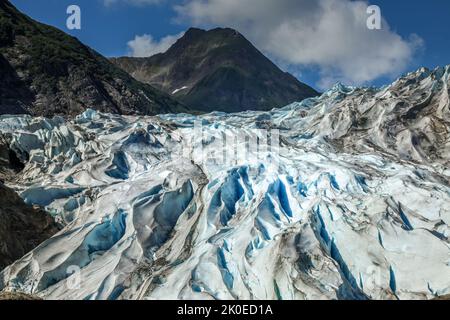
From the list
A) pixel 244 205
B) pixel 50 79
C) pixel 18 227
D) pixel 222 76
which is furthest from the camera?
pixel 222 76

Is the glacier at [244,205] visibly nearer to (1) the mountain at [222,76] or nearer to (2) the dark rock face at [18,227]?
(2) the dark rock face at [18,227]

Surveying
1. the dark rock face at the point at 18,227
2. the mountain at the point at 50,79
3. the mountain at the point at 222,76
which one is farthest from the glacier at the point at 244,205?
the mountain at the point at 222,76

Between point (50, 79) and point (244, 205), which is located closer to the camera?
point (244, 205)

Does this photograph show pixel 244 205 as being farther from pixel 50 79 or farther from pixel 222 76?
pixel 222 76

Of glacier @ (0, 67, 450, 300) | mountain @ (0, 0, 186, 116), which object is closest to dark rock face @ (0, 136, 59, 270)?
glacier @ (0, 67, 450, 300)

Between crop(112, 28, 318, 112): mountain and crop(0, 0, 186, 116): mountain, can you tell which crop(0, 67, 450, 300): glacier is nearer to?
crop(0, 0, 186, 116): mountain

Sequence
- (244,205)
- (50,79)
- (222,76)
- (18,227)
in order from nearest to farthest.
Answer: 1. (18,227)
2. (244,205)
3. (50,79)
4. (222,76)

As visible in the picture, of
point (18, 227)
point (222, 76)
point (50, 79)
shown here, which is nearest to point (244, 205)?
point (18, 227)
